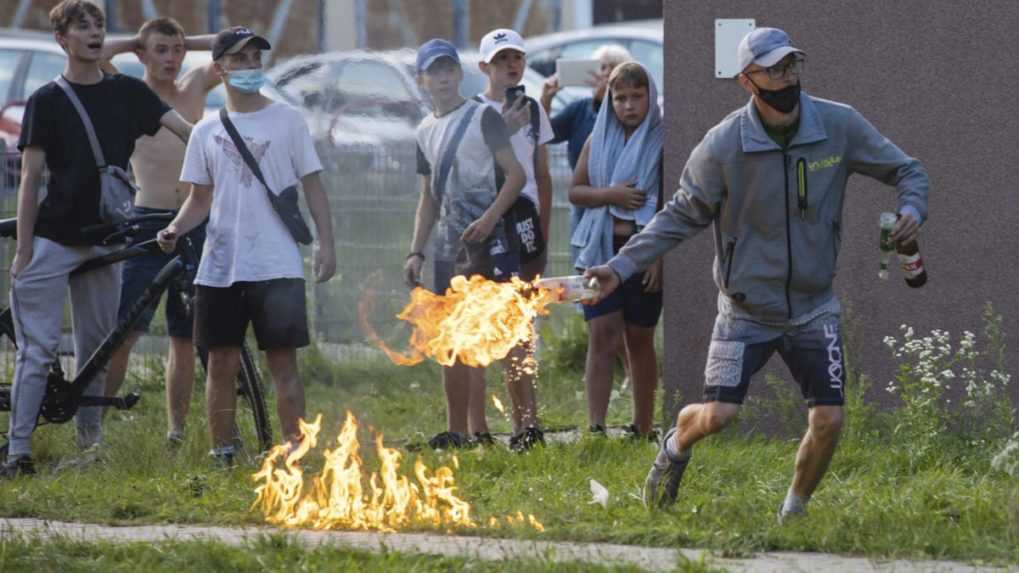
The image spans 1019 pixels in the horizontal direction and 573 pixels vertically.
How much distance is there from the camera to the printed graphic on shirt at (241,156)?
842 cm

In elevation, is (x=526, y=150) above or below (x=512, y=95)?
below

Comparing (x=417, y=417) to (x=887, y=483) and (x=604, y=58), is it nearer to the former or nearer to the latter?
(x=604, y=58)

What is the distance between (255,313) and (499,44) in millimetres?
1964

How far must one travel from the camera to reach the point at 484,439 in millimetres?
9305

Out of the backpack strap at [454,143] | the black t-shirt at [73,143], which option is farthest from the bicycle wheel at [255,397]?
the backpack strap at [454,143]

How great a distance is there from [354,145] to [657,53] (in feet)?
26.1

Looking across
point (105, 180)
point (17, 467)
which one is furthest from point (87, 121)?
point (17, 467)

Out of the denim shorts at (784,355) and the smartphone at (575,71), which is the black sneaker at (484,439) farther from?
the smartphone at (575,71)

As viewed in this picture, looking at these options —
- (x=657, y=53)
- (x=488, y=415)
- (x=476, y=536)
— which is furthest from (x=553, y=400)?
(x=657, y=53)

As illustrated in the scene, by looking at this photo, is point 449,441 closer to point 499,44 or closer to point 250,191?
point 250,191

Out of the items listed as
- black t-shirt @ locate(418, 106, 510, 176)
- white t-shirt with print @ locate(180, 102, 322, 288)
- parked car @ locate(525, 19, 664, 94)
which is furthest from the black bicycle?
parked car @ locate(525, 19, 664, 94)

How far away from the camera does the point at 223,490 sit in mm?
8086

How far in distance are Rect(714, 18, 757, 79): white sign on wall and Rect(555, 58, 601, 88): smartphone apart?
2.55 metres

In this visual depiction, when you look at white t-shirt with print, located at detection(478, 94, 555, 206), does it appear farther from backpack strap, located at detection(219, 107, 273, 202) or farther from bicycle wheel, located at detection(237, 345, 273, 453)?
bicycle wheel, located at detection(237, 345, 273, 453)
